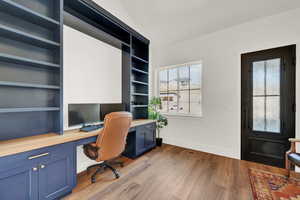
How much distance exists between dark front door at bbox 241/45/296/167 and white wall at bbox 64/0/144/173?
110 inches

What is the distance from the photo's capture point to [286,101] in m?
2.22

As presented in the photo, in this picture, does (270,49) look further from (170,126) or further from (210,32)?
(170,126)

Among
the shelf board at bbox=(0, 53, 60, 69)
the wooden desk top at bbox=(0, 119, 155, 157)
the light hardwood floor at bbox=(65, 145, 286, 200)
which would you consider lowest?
the light hardwood floor at bbox=(65, 145, 286, 200)

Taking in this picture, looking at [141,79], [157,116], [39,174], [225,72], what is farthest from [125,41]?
[39,174]

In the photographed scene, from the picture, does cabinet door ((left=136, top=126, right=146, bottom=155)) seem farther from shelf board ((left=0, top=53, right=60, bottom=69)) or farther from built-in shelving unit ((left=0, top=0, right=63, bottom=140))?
shelf board ((left=0, top=53, right=60, bottom=69))

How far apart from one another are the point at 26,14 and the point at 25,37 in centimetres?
28

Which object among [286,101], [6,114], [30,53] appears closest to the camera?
[6,114]

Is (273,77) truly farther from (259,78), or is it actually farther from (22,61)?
(22,61)

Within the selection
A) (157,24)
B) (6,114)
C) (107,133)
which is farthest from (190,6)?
(6,114)

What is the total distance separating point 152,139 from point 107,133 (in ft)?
5.35

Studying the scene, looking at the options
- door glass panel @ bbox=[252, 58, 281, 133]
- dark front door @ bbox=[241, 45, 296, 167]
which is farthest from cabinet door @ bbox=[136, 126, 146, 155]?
door glass panel @ bbox=[252, 58, 281, 133]

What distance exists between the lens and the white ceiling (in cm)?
217

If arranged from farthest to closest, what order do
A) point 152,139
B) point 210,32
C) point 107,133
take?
point 152,139 → point 210,32 → point 107,133

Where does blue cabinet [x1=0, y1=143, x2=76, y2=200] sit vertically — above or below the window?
below
